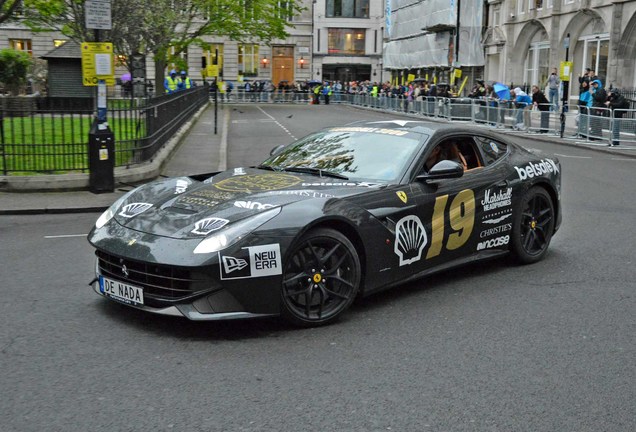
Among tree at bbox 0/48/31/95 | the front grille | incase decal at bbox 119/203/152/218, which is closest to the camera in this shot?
the front grille

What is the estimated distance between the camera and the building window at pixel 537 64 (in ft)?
142

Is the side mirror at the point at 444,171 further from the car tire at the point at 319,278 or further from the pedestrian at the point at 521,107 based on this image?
the pedestrian at the point at 521,107

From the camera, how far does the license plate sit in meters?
5.29

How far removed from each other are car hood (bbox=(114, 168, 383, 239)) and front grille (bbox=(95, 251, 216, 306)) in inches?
10.1

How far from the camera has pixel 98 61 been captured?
12.2 m

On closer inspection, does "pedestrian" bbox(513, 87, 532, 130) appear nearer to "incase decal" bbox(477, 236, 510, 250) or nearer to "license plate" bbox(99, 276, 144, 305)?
"incase decal" bbox(477, 236, 510, 250)

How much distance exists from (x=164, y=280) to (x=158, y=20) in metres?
26.7

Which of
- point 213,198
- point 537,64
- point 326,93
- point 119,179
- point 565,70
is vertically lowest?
point 119,179

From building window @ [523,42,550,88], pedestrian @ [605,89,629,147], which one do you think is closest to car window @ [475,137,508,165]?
pedestrian @ [605,89,629,147]

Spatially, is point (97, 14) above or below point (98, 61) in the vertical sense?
above

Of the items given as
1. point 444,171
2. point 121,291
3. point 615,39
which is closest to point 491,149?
point 444,171

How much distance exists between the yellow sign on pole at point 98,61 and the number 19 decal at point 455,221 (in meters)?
7.56

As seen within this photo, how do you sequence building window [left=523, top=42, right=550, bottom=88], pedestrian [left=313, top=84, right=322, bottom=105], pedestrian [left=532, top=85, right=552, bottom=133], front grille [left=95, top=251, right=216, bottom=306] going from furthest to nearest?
pedestrian [left=313, top=84, right=322, bottom=105]
building window [left=523, top=42, right=550, bottom=88]
pedestrian [left=532, top=85, right=552, bottom=133]
front grille [left=95, top=251, right=216, bottom=306]

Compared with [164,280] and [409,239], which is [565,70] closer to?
[409,239]
